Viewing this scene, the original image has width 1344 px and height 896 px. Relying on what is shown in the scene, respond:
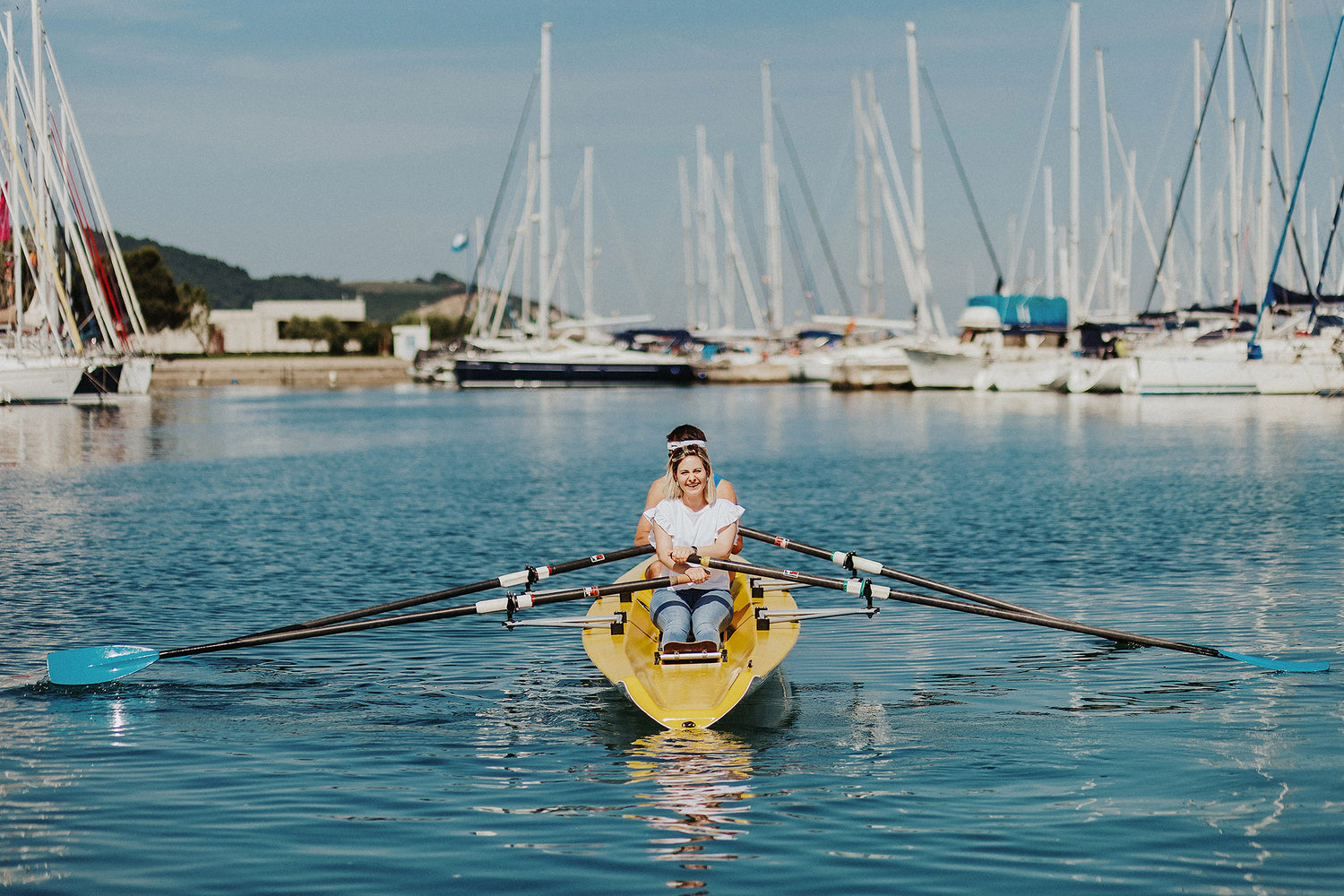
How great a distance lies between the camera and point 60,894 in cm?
759

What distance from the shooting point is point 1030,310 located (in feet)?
266

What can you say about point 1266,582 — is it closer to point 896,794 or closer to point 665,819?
point 896,794

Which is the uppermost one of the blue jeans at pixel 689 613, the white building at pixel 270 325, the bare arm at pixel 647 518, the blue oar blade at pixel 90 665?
the white building at pixel 270 325

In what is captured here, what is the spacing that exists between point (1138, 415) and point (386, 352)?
126 meters

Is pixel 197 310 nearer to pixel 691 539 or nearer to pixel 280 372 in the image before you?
pixel 280 372

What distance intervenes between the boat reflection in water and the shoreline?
122144 millimetres

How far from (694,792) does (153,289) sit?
4677 inches

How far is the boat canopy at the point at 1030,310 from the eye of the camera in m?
80.9

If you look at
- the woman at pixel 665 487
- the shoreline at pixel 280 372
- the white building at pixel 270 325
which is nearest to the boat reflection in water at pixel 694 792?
the woman at pixel 665 487

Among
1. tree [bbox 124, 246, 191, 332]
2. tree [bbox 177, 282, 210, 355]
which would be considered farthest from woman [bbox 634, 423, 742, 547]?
tree [bbox 177, 282, 210, 355]

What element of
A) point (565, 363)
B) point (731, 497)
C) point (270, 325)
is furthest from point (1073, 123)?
point (270, 325)

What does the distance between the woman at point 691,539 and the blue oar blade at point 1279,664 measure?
4.49 metres

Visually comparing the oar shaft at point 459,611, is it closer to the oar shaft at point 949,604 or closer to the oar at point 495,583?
the oar at point 495,583

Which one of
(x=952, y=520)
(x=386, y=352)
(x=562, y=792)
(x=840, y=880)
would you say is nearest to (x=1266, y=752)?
(x=840, y=880)
